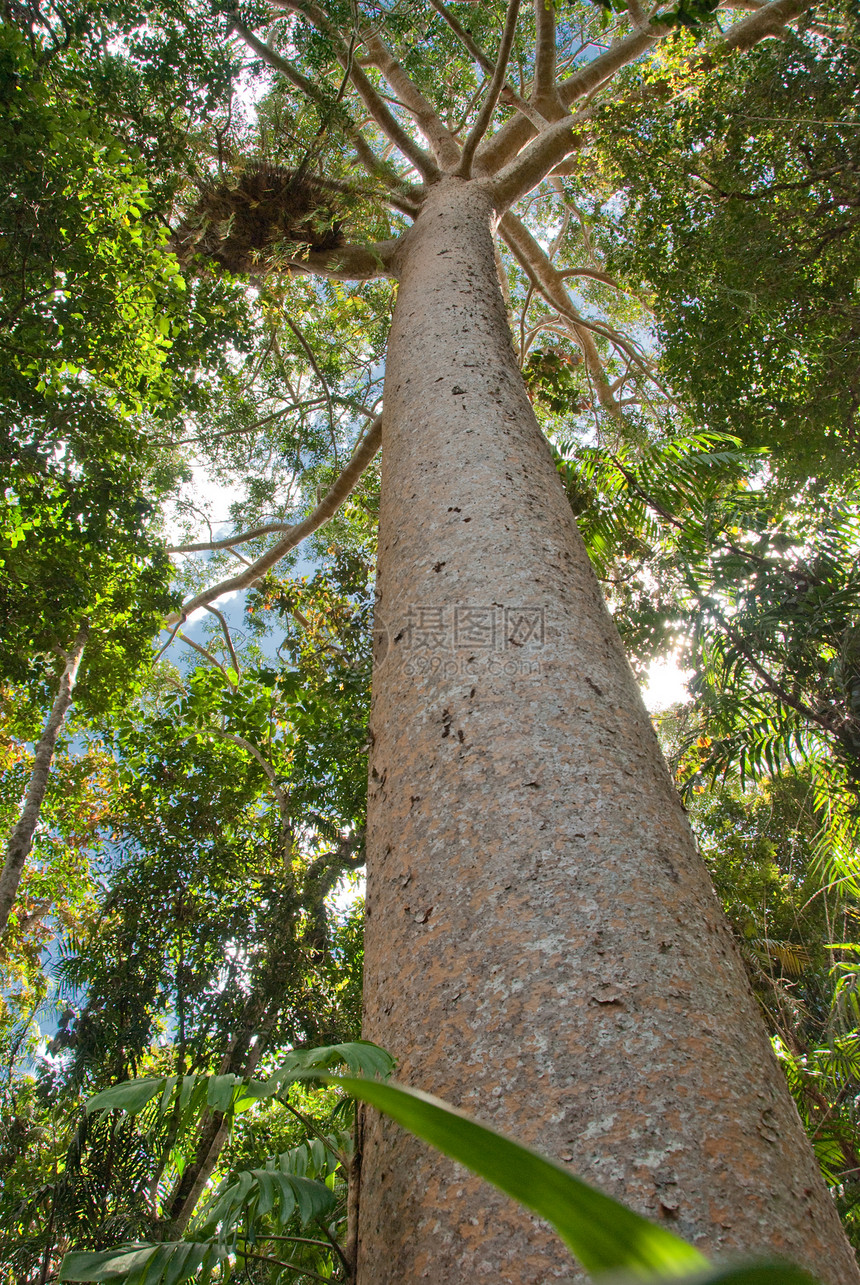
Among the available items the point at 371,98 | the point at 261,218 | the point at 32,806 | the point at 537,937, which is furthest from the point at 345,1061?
the point at 371,98

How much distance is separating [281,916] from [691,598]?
2552mm

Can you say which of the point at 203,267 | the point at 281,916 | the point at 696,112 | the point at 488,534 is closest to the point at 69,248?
the point at 203,267

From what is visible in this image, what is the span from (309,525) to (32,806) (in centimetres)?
308

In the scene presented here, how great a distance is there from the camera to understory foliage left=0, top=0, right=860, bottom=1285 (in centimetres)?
282

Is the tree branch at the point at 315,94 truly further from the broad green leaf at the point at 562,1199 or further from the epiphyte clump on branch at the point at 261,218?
the broad green leaf at the point at 562,1199

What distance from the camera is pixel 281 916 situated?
343cm

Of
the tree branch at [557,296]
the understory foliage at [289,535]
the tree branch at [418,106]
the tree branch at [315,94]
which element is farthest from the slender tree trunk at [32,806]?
the tree branch at [557,296]

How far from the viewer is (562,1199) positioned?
0.24 metres

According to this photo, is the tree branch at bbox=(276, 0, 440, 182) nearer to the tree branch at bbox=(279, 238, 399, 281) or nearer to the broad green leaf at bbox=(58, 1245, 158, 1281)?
the tree branch at bbox=(279, 238, 399, 281)

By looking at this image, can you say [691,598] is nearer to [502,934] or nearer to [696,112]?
[502,934]

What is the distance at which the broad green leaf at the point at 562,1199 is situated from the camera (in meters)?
0.22

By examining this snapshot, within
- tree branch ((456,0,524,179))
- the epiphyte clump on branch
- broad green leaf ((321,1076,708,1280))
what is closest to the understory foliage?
the epiphyte clump on branch

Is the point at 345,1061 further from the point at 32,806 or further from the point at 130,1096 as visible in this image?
the point at 32,806

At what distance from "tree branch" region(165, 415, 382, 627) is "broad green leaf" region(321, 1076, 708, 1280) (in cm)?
536
